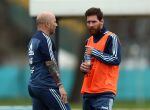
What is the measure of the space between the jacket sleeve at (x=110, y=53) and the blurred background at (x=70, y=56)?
51.2ft

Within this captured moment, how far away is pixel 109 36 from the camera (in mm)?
10359

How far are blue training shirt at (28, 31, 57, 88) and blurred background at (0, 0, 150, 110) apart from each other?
50.8 ft

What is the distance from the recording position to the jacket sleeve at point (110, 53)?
10.3 m

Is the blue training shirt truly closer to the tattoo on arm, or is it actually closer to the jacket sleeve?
the tattoo on arm

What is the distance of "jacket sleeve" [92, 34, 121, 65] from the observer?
33.7 ft

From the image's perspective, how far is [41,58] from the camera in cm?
1034

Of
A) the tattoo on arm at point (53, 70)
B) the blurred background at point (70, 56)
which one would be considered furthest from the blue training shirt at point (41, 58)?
the blurred background at point (70, 56)

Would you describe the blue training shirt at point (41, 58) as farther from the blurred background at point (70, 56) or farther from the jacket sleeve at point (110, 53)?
the blurred background at point (70, 56)

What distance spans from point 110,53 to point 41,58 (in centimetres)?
80

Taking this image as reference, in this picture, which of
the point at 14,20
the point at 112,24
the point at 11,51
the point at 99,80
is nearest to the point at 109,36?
the point at 99,80

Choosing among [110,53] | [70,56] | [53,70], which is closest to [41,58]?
[53,70]

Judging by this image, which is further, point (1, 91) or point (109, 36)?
point (1, 91)

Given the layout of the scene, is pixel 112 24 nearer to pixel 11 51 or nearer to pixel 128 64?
pixel 128 64

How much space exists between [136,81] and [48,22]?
24871 mm
